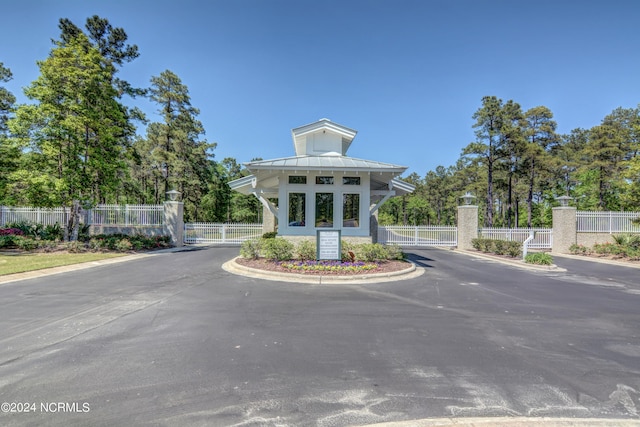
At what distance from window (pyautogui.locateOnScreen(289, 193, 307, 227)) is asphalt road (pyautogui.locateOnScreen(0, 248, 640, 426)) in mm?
5410

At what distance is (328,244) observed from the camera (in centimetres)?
1057

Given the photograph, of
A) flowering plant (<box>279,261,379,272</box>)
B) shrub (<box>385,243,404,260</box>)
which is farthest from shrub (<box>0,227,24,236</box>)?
shrub (<box>385,243,404,260</box>)

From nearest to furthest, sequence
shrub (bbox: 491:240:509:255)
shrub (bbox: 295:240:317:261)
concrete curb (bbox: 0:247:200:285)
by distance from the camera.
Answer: concrete curb (bbox: 0:247:200:285)
shrub (bbox: 295:240:317:261)
shrub (bbox: 491:240:509:255)

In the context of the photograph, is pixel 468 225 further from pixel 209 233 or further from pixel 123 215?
pixel 123 215

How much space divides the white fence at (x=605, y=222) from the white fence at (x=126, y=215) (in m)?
27.1

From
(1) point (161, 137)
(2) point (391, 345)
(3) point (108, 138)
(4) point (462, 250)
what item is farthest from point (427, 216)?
(2) point (391, 345)

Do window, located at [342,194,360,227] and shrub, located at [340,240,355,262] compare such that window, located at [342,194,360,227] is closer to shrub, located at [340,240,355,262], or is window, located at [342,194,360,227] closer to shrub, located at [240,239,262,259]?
shrub, located at [340,240,355,262]

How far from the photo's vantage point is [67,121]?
572 inches

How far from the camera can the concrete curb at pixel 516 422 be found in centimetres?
257

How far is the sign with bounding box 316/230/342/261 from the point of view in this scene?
10523 mm

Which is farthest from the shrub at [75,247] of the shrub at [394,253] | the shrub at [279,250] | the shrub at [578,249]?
the shrub at [578,249]

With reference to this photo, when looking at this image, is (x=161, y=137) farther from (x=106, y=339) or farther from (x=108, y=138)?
(x=106, y=339)

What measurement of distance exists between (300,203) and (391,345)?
9.08 m

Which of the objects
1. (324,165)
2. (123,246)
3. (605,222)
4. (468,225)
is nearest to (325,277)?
(324,165)
